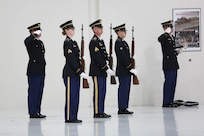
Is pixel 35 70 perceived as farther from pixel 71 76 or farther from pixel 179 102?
pixel 179 102

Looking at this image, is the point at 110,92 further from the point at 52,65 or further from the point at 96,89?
the point at 96,89

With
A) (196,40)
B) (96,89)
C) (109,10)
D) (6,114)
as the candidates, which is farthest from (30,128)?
(196,40)

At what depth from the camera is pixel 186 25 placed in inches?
384

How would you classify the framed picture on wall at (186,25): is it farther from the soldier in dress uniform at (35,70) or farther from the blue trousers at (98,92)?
the soldier in dress uniform at (35,70)

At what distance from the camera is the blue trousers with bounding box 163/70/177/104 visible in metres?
9.19

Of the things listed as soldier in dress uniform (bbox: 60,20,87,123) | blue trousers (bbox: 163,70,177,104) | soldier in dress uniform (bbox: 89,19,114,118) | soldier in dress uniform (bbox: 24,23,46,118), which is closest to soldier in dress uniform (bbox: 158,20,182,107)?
blue trousers (bbox: 163,70,177,104)

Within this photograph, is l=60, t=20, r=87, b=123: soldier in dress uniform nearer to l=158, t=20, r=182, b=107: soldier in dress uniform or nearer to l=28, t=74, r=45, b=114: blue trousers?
l=28, t=74, r=45, b=114: blue trousers

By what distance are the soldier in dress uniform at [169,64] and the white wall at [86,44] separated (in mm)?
558

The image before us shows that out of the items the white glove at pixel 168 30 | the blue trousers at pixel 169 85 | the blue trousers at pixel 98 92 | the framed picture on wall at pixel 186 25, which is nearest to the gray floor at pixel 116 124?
the blue trousers at pixel 98 92

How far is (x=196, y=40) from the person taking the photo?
9.79 metres

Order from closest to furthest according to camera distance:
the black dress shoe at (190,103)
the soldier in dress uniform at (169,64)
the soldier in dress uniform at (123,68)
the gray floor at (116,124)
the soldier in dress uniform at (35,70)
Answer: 1. the gray floor at (116,124)
2. the soldier in dress uniform at (35,70)
3. the soldier in dress uniform at (123,68)
4. the soldier in dress uniform at (169,64)
5. the black dress shoe at (190,103)

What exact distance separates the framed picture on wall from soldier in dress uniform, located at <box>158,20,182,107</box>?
544 millimetres

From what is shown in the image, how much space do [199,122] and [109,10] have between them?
12.4 feet

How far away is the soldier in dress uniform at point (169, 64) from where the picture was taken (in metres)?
9.16
